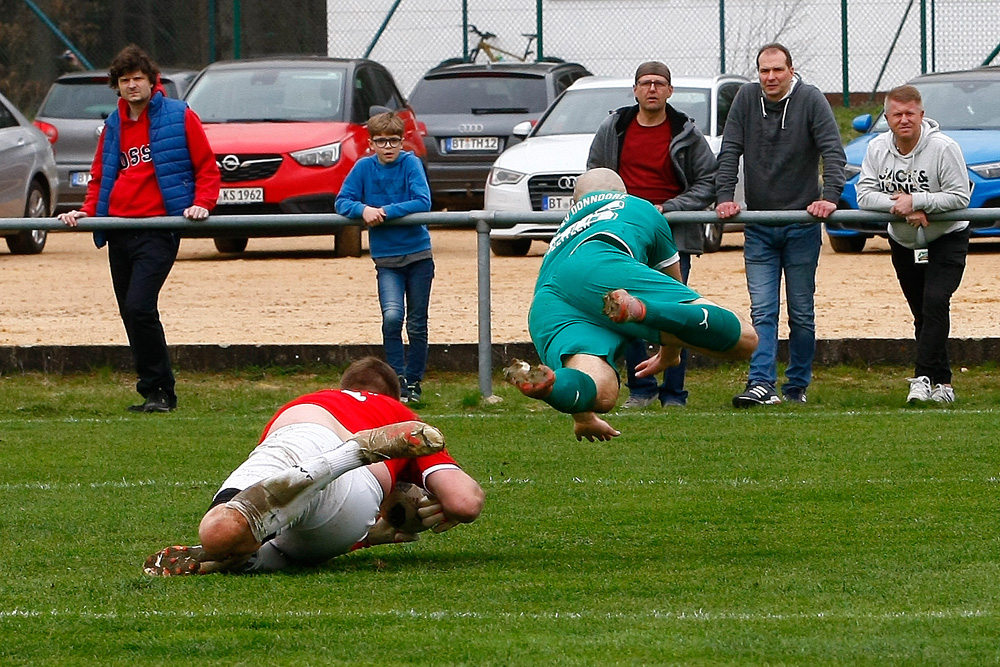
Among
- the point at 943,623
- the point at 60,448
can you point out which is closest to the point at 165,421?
the point at 60,448

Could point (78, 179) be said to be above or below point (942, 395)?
above

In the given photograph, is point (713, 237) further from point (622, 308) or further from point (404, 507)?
point (404, 507)

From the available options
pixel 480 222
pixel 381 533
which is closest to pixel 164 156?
pixel 480 222

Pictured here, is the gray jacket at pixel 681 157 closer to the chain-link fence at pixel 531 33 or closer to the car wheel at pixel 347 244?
the car wheel at pixel 347 244

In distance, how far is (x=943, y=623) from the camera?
5.16m

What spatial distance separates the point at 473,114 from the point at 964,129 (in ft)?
23.1

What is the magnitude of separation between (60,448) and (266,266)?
8.65 meters

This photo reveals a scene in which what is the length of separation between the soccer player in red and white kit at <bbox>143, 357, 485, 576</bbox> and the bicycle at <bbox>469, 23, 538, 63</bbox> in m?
22.7

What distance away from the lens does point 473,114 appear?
2216cm

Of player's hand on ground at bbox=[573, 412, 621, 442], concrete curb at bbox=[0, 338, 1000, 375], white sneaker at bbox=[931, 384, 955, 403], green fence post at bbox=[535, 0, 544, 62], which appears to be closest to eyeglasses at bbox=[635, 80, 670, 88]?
concrete curb at bbox=[0, 338, 1000, 375]

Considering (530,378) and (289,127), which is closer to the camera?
(530,378)

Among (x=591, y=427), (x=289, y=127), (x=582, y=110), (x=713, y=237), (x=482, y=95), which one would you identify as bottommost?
(x=713, y=237)

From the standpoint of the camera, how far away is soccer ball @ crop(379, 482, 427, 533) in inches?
258

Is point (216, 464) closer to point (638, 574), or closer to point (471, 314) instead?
point (638, 574)
